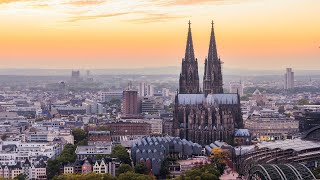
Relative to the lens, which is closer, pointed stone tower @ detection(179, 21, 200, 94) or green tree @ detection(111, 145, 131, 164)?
green tree @ detection(111, 145, 131, 164)

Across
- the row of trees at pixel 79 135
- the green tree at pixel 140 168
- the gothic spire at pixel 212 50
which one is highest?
the gothic spire at pixel 212 50

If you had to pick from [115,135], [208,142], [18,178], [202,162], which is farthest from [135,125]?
[18,178]

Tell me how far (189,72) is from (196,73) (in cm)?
112

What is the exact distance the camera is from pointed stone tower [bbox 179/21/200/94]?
3716 inches

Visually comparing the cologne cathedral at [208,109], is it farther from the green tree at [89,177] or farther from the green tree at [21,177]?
the green tree at [89,177]

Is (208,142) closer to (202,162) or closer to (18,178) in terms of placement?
(202,162)

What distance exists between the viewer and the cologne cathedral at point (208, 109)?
290ft

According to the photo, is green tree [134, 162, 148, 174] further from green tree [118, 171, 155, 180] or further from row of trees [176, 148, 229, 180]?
green tree [118, 171, 155, 180]

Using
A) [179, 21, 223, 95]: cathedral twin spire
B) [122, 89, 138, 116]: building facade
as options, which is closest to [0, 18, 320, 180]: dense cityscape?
[179, 21, 223, 95]: cathedral twin spire

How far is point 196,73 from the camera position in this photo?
95375 mm

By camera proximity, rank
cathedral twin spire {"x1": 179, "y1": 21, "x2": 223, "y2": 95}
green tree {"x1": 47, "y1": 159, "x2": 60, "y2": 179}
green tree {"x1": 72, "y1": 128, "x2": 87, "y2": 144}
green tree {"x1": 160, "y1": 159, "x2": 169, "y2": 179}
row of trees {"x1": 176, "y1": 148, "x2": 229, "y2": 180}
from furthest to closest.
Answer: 1. green tree {"x1": 72, "y1": 128, "x2": 87, "y2": 144}
2. cathedral twin spire {"x1": 179, "y1": 21, "x2": 223, "y2": 95}
3. green tree {"x1": 160, "y1": 159, "x2": 169, "y2": 179}
4. green tree {"x1": 47, "y1": 159, "x2": 60, "y2": 179}
5. row of trees {"x1": 176, "y1": 148, "x2": 229, "y2": 180}

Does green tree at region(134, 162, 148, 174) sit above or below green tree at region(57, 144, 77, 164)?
below

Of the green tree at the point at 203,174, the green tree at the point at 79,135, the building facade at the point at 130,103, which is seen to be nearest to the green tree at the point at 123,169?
the green tree at the point at 203,174

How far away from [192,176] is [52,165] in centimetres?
1373
